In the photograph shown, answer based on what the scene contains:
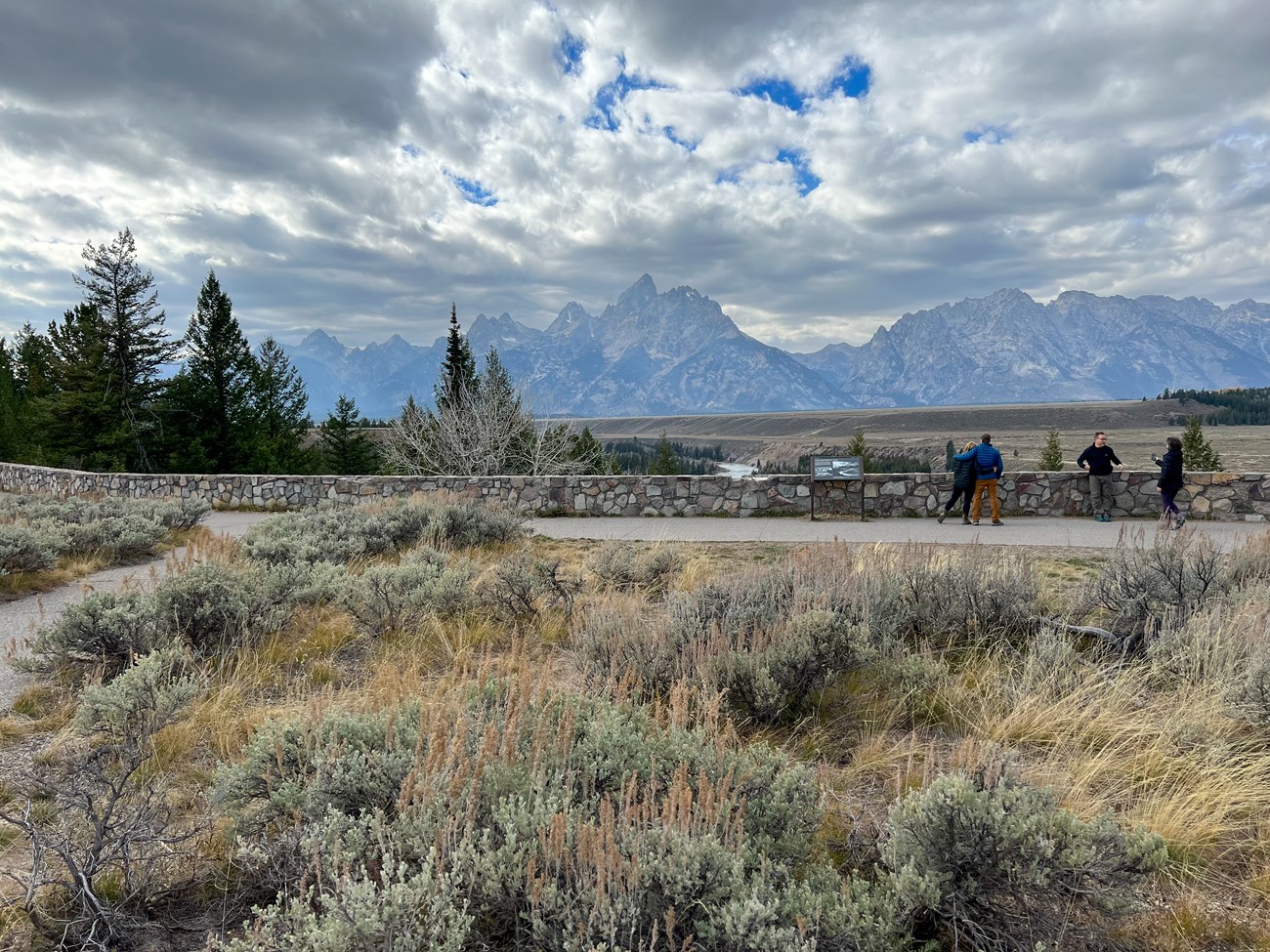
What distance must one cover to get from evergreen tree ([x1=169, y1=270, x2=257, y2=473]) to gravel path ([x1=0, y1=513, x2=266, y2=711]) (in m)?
29.9

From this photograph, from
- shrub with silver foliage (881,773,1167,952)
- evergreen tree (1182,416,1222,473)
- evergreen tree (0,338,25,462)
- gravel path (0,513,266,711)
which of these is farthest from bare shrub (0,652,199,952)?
evergreen tree (1182,416,1222,473)

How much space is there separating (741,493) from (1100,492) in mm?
6411

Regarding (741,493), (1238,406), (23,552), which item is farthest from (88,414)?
(1238,406)

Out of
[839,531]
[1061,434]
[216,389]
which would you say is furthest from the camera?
[1061,434]

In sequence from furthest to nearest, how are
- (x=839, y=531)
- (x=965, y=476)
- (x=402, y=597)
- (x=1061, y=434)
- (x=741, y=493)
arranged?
(x=1061, y=434) → (x=741, y=493) → (x=965, y=476) → (x=839, y=531) → (x=402, y=597)

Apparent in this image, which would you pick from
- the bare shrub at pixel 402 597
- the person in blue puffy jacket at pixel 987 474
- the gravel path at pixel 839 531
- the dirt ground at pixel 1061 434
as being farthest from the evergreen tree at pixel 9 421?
the dirt ground at pixel 1061 434

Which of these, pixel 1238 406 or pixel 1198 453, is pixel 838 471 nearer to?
pixel 1198 453

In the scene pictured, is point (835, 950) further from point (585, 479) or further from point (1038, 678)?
point (585, 479)

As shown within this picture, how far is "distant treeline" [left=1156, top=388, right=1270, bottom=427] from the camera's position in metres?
156

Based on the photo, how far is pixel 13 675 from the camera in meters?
4.56

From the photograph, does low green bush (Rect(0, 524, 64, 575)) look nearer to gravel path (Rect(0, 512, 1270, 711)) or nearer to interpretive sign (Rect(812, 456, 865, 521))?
gravel path (Rect(0, 512, 1270, 711))

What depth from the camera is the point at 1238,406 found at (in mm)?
164500

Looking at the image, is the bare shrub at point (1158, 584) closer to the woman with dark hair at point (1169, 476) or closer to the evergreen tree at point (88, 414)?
the woman with dark hair at point (1169, 476)

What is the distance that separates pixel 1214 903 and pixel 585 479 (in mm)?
12070
